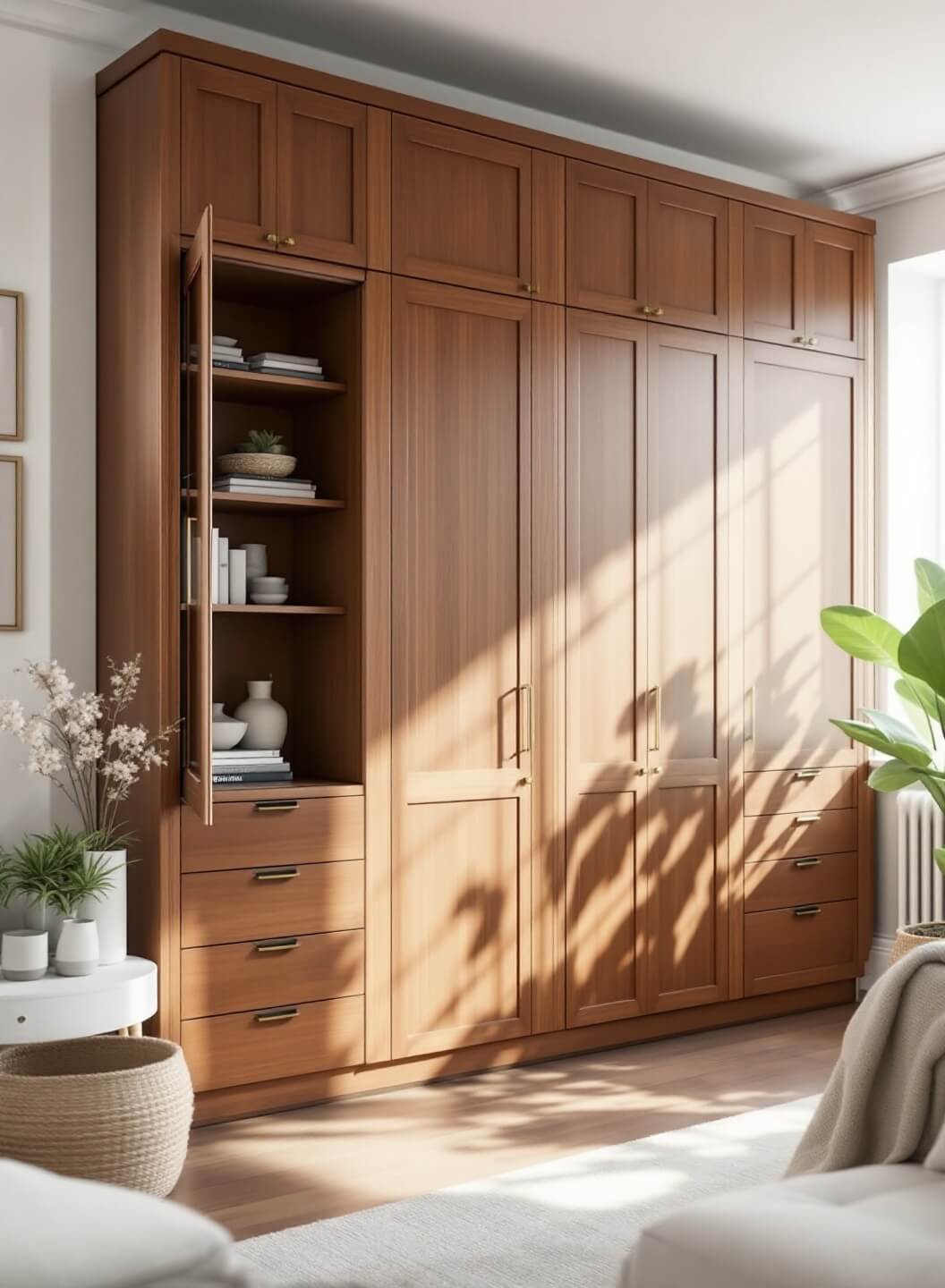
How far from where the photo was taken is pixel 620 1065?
419 cm

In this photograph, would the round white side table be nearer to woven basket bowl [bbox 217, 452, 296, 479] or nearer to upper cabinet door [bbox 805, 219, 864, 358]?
woven basket bowl [bbox 217, 452, 296, 479]

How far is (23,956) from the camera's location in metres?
3.22

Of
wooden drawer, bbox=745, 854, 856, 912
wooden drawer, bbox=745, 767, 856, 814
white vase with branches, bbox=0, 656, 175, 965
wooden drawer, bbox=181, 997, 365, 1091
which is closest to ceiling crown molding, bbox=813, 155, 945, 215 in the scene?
wooden drawer, bbox=745, 767, 856, 814

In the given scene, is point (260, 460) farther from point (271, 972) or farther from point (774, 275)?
point (774, 275)

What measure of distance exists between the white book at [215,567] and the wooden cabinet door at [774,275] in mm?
2037

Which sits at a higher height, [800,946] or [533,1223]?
[800,946]

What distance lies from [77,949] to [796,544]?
2.78 metres

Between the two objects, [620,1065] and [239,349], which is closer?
[239,349]

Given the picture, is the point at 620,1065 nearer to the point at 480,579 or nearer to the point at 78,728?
the point at 480,579

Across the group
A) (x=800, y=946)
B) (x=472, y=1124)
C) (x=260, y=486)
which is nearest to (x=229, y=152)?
(x=260, y=486)

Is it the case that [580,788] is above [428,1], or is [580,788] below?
below

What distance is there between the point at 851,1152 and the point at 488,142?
286 cm

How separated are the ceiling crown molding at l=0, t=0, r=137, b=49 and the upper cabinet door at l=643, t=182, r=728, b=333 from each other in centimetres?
165

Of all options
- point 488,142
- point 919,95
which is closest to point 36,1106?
point 488,142
